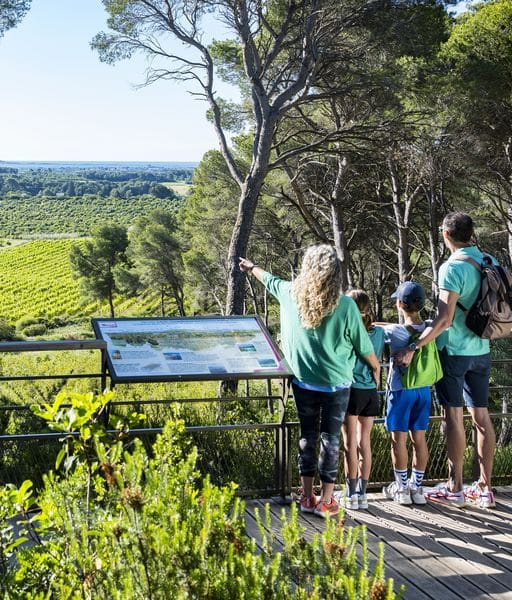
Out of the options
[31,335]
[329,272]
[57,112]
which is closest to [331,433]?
[329,272]

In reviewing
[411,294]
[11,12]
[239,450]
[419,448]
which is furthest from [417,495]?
[11,12]

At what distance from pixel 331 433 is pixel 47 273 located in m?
87.9

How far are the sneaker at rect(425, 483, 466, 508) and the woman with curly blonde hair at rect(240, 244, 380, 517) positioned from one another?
0.69 m

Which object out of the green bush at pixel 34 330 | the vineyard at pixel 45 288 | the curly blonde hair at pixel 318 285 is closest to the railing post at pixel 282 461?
the curly blonde hair at pixel 318 285

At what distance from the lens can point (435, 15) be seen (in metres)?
15.3

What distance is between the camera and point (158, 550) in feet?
6.36

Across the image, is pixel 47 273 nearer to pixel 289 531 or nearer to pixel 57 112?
pixel 57 112

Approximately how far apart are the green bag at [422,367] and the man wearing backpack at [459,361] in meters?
0.06

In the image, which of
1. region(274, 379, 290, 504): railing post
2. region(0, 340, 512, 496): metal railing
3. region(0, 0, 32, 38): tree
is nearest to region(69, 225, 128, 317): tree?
region(0, 0, 32, 38): tree

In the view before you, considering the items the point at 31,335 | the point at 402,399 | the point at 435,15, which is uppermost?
the point at 435,15

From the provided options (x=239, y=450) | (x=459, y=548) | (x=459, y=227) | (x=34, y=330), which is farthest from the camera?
(x=34, y=330)

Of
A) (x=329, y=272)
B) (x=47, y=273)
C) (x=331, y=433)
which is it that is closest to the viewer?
(x=329, y=272)

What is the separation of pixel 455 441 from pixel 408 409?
0.36m

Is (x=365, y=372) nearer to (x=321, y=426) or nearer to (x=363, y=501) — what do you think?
(x=321, y=426)
